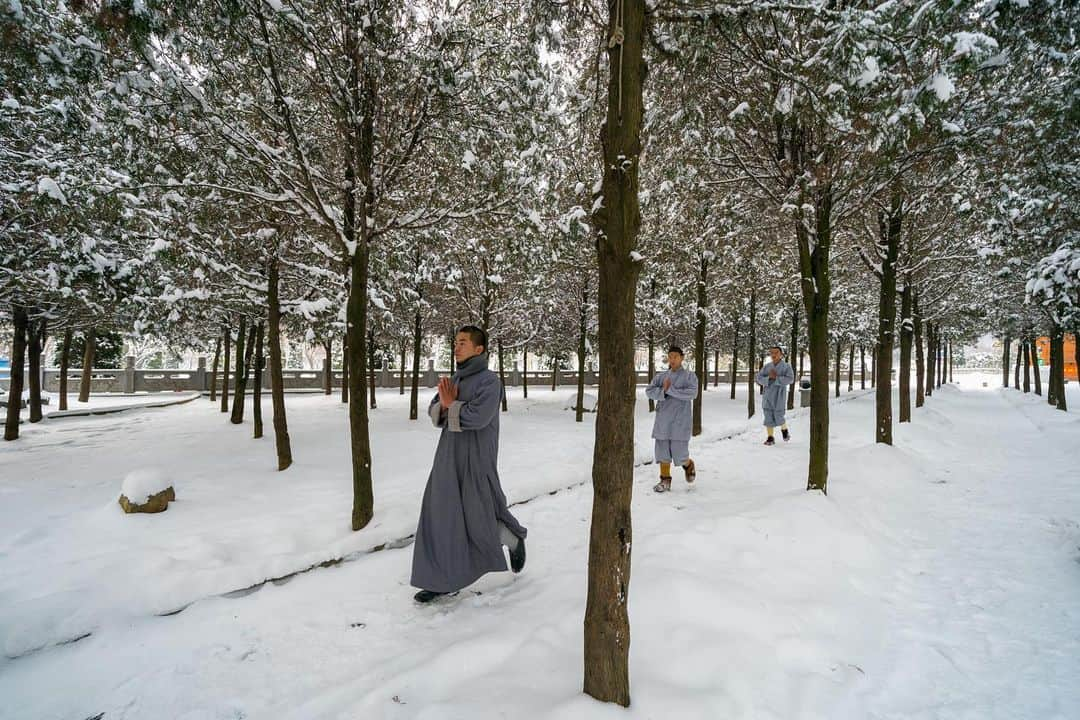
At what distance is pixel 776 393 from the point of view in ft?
35.0

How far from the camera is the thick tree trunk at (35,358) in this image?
1329 cm

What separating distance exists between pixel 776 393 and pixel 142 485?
1070 centimetres

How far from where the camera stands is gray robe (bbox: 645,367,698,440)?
691 centimetres

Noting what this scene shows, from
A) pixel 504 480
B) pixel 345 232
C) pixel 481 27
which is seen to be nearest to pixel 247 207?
pixel 345 232

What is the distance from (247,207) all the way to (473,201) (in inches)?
131

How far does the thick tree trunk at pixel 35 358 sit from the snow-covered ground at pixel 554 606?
8.17 m

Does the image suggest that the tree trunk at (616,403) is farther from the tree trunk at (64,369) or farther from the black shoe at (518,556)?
the tree trunk at (64,369)

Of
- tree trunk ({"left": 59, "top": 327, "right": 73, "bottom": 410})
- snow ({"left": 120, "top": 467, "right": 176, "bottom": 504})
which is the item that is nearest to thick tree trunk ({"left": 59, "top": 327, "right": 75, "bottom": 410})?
tree trunk ({"left": 59, "top": 327, "right": 73, "bottom": 410})

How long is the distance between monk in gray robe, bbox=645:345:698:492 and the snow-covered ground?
47cm

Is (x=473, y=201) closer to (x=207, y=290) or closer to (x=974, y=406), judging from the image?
(x=207, y=290)

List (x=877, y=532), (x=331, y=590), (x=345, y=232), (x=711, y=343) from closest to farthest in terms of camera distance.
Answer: (x=331, y=590) < (x=877, y=532) < (x=345, y=232) < (x=711, y=343)

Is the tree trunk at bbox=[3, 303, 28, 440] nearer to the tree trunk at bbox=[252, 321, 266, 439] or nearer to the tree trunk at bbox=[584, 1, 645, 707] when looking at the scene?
the tree trunk at bbox=[252, 321, 266, 439]

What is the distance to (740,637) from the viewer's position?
120 inches

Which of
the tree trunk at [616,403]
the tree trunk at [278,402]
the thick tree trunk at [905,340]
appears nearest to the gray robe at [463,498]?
the tree trunk at [616,403]
